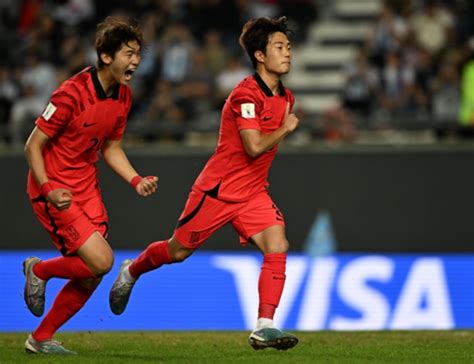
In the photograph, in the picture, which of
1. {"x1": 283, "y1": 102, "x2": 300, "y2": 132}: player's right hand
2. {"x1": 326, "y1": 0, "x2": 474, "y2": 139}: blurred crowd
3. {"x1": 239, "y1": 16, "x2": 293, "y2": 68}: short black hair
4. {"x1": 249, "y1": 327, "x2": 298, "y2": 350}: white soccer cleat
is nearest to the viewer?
{"x1": 249, "y1": 327, "x2": 298, "y2": 350}: white soccer cleat

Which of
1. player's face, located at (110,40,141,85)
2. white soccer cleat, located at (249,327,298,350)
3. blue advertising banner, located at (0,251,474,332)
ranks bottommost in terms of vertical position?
blue advertising banner, located at (0,251,474,332)

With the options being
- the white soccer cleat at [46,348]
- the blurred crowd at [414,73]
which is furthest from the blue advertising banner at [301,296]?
the white soccer cleat at [46,348]

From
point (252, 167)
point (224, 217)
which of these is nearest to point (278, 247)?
point (224, 217)

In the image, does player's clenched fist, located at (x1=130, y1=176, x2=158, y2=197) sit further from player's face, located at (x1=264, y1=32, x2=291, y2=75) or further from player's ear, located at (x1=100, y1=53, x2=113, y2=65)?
player's face, located at (x1=264, y1=32, x2=291, y2=75)

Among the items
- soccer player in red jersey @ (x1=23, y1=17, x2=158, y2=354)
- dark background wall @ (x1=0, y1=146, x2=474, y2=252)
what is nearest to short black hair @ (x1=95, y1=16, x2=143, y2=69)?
soccer player in red jersey @ (x1=23, y1=17, x2=158, y2=354)

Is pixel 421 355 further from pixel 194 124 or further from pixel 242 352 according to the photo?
pixel 194 124

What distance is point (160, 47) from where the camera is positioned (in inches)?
711

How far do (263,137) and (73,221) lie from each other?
1.46 m

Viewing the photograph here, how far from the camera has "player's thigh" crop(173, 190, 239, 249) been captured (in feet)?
31.7

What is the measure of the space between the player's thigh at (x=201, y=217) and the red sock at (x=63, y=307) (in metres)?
0.81

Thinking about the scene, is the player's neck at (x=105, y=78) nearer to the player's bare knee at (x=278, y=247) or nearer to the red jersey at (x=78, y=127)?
the red jersey at (x=78, y=127)

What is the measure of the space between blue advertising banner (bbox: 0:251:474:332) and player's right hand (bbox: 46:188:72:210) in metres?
4.21

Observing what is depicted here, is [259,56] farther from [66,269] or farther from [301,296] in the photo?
[301,296]

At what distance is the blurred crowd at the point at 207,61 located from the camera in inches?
629
